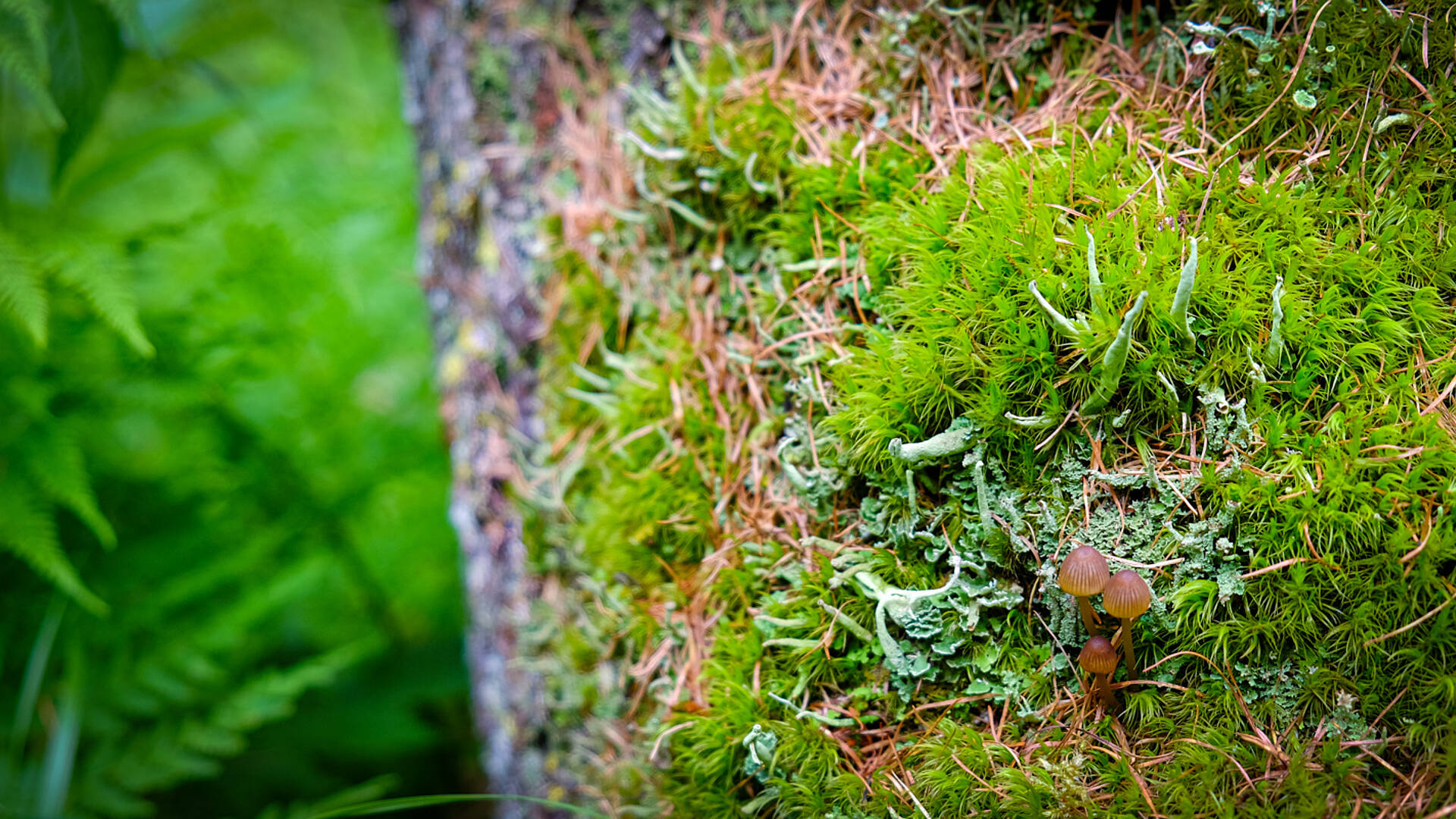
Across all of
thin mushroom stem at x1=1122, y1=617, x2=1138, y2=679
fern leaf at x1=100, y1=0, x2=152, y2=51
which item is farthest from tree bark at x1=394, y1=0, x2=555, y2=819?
thin mushroom stem at x1=1122, y1=617, x2=1138, y2=679

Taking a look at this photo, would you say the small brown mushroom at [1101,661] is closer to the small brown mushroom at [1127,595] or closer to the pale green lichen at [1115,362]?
the small brown mushroom at [1127,595]

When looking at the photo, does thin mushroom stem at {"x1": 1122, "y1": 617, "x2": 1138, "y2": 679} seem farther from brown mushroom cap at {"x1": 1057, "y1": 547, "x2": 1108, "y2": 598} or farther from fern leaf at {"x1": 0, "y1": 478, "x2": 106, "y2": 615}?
fern leaf at {"x1": 0, "y1": 478, "x2": 106, "y2": 615}

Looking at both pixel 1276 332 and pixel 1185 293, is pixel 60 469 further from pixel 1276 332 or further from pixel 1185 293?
pixel 1276 332

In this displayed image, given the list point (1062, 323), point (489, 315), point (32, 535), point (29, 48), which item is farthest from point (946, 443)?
point (29, 48)

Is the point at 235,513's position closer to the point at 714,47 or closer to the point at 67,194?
the point at 67,194

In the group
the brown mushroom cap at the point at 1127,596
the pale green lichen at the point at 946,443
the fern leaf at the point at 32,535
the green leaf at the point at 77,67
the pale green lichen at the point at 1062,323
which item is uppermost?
the green leaf at the point at 77,67

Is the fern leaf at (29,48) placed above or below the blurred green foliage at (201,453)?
above

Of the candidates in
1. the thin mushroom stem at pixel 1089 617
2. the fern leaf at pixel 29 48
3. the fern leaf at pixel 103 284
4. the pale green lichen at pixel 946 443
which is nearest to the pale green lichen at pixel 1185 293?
the pale green lichen at pixel 946 443
